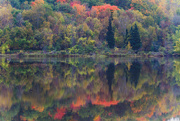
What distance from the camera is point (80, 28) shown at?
58438mm

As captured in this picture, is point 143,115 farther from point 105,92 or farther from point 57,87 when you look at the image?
point 57,87

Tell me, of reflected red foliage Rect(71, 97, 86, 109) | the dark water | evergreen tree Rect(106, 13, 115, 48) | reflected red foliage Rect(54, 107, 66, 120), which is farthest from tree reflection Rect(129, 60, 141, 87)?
evergreen tree Rect(106, 13, 115, 48)

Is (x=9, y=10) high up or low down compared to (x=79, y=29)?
up

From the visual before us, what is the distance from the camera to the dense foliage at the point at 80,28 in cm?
5338

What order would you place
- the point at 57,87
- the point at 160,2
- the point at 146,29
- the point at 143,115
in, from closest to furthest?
the point at 143,115 → the point at 57,87 → the point at 146,29 → the point at 160,2

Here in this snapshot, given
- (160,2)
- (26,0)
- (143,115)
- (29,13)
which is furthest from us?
(160,2)

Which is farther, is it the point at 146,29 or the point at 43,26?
the point at 146,29

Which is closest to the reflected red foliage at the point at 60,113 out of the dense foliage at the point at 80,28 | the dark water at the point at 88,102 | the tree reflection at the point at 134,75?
the dark water at the point at 88,102

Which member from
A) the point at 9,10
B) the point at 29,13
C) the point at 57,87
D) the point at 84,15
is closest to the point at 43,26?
the point at 29,13

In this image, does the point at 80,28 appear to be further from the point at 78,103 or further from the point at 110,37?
the point at 78,103

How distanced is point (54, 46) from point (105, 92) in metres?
45.3

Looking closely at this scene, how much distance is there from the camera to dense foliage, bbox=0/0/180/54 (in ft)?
175

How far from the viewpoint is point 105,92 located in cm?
1183

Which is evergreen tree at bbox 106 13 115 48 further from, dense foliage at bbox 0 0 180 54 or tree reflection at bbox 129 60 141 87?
tree reflection at bbox 129 60 141 87
